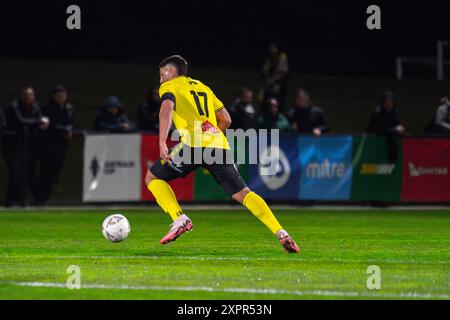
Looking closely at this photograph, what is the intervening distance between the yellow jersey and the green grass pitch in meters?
1.30

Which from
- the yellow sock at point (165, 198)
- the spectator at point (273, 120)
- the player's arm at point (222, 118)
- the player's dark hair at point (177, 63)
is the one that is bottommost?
the yellow sock at point (165, 198)

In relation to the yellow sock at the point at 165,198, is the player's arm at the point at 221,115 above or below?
above

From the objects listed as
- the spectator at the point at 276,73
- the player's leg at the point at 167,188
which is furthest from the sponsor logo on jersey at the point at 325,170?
the player's leg at the point at 167,188

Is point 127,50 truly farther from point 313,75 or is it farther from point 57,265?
point 57,265

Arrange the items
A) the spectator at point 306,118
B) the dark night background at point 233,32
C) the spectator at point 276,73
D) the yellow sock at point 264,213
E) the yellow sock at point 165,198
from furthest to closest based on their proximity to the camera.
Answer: the dark night background at point 233,32, the spectator at point 276,73, the spectator at point 306,118, the yellow sock at point 165,198, the yellow sock at point 264,213

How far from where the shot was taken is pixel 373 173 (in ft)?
79.2

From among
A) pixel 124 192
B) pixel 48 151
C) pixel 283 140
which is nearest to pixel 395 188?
pixel 283 140

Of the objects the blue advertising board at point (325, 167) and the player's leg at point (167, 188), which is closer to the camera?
the player's leg at point (167, 188)

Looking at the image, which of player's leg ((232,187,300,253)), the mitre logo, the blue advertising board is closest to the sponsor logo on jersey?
the blue advertising board

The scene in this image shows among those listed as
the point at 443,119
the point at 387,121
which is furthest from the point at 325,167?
the point at 443,119

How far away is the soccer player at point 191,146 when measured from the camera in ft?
44.9

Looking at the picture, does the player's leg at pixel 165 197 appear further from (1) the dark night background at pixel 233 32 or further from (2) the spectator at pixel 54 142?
(1) the dark night background at pixel 233 32

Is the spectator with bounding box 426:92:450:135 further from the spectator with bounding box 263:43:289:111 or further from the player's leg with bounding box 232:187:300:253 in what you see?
the player's leg with bounding box 232:187:300:253

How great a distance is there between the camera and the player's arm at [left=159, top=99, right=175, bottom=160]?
13.4 meters
